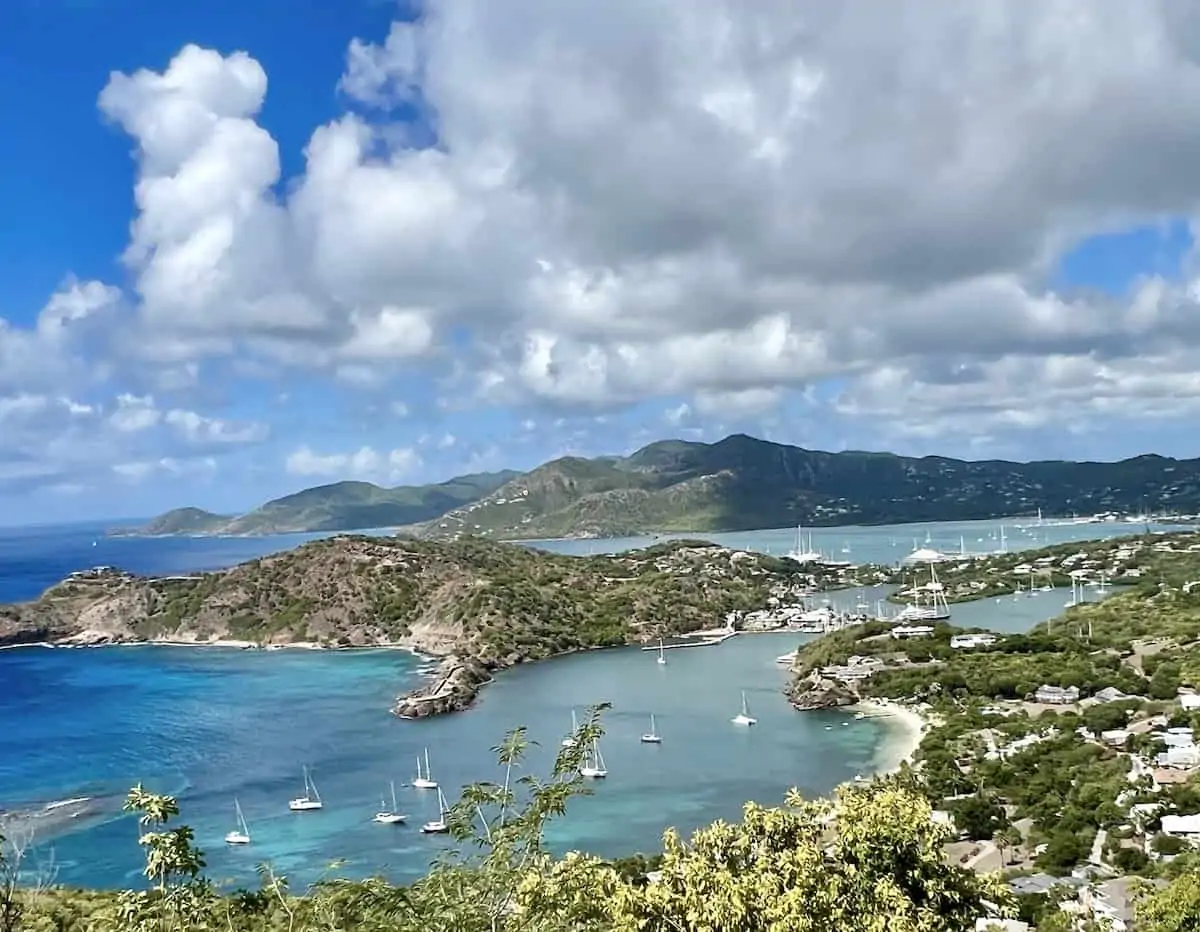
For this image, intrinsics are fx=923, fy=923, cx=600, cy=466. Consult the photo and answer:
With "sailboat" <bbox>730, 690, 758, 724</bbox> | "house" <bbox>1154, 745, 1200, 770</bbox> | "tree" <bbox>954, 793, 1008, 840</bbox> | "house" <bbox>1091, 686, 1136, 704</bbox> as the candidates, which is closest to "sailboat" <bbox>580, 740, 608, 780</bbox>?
"sailboat" <bbox>730, 690, 758, 724</bbox>

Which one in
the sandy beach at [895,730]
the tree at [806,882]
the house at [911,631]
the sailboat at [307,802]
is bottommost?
the sandy beach at [895,730]

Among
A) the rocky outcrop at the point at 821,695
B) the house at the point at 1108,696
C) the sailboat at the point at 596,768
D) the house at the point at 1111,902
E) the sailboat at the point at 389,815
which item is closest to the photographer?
the house at the point at 1111,902

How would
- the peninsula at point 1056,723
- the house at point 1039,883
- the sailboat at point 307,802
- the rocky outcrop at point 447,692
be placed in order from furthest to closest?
1. the rocky outcrop at point 447,692
2. the sailboat at point 307,802
3. the peninsula at point 1056,723
4. the house at point 1039,883

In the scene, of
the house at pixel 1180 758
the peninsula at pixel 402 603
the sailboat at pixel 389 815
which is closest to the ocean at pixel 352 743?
the sailboat at pixel 389 815

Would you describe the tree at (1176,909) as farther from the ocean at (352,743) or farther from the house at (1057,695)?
the house at (1057,695)

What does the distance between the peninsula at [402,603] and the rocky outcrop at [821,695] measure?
80.8 feet

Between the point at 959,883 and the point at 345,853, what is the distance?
31.4m

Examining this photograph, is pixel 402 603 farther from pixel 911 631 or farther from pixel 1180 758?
pixel 1180 758

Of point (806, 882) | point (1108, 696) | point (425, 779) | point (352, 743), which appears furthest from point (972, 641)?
point (806, 882)

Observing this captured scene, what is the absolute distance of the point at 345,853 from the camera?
35.1 m

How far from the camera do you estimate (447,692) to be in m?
57.9

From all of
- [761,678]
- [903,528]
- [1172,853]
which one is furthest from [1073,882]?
[903,528]

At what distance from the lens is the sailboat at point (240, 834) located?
36.0m

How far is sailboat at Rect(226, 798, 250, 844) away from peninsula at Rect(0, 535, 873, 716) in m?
32.0
